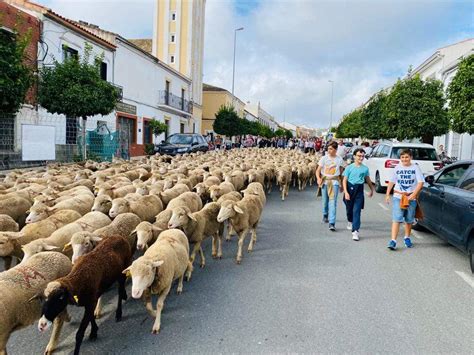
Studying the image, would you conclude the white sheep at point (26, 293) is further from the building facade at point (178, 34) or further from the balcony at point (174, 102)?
the building facade at point (178, 34)

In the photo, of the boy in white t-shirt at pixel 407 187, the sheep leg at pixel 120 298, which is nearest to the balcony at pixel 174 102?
the boy in white t-shirt at pixel 407 187

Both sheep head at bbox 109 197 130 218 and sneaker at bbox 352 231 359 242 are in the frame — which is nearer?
sheep head at bbox 109 197 130 218

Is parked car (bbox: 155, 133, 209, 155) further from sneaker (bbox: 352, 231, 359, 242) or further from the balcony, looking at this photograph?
sneaker (bbox: 352, 231, 359, 242)

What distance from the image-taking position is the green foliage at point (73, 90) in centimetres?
1652

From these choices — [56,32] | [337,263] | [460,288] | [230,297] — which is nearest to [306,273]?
[337,263]

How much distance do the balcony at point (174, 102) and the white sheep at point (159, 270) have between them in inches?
1280

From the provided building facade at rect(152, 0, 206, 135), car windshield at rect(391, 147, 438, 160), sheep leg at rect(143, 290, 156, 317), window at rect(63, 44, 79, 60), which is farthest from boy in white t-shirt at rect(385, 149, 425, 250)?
building facade at rect(152, 0, 206, 135)

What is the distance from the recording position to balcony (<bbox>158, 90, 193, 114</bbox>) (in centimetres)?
3644

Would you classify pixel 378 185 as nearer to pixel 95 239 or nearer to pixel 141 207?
pixel 141 207

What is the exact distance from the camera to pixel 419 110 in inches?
800

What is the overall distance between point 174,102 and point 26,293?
36918 mm

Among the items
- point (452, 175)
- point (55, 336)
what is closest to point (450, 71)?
point (452, 175)

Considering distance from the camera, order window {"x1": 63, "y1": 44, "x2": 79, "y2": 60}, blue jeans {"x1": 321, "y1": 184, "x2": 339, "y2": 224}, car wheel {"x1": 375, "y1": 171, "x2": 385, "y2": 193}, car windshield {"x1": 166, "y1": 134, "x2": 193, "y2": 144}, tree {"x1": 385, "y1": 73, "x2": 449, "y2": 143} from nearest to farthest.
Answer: blue jeans {"x1": 321, "y1": 184, "x2": 339, "y2": 224} → car wheel {"x1": 375, "y1": 171, "x2": 385, "y2": 193} → tree {"x1": 385, "y1": 73, "x2": 449, "y2": 143} → window {"x1": 63, "y1": 44, "x2": 79, "y2": 60} → car windshield {"x1": 166, "y1": 134, "x2": 193, "y2": 144}

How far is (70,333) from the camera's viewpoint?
4.00 m
